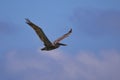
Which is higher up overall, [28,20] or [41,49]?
[28,20]

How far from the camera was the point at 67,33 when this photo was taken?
47906 millimetres

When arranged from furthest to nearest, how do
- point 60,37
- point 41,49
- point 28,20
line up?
point 60,37 < point 41,49 < point 28,20

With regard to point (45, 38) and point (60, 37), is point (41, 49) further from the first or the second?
point (60, 37)

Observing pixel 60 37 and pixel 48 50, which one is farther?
pixel 60 37

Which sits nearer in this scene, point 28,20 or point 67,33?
point 28,20

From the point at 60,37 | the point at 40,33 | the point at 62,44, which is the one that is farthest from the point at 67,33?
the point at 40,33

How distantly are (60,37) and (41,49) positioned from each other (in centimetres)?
523

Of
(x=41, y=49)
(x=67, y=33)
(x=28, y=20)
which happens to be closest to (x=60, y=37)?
(x=67, y=33)

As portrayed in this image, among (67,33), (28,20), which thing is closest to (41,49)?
(28,20)

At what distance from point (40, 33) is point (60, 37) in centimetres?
646

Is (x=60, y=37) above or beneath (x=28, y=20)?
beneath

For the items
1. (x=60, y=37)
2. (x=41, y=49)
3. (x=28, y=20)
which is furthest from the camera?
(x=60, y=37)

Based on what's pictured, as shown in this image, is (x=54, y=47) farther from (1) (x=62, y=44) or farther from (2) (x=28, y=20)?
(2) (x=28, y=20)

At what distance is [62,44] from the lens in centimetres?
4300
